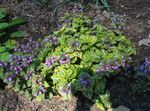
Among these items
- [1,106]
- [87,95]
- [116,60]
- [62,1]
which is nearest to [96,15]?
[62,1]

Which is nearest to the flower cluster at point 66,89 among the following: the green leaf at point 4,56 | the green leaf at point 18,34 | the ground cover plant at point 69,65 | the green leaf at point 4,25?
the ground cover plant at point 69,65

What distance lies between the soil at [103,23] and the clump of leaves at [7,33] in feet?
0.42

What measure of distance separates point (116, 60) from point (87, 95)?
1.79 feet

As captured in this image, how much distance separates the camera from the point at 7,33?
525 cm

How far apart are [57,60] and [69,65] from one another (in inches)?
6.3

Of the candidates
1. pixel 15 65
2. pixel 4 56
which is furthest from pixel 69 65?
pixel 4 56

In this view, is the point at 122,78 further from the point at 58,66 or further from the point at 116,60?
the point at 58,66

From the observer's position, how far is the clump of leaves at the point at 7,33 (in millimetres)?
4812

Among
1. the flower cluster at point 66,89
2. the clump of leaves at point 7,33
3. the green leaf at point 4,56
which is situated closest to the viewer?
the flower cluster at point 66,89

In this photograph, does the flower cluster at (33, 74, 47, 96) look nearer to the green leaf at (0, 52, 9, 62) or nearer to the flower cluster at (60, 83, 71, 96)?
the flower cluster at (60, 83, 71, 96)

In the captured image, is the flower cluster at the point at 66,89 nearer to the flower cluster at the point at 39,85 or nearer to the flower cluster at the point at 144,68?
the flower cluster at the point at 39,85

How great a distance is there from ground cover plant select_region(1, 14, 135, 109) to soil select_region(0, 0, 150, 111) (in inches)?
5.0

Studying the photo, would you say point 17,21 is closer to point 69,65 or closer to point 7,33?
point 7,33

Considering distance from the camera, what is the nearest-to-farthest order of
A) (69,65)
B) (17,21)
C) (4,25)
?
1. (69,65)
2. (4,25)
3. (17,21)
